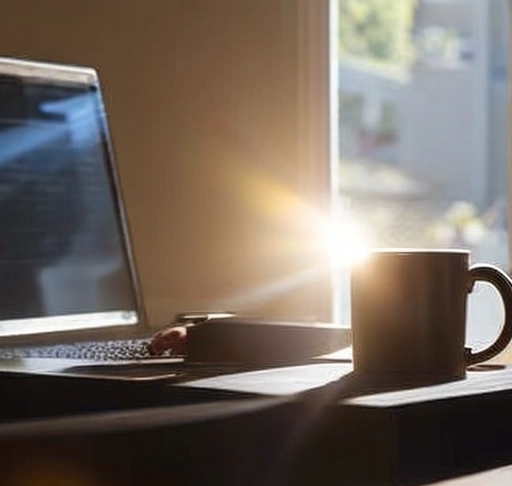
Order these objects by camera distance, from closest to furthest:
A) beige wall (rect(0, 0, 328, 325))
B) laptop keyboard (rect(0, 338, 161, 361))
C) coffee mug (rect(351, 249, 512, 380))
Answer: coffee mug (rect(351, 249, 512, 380)), laptop keyboard (rect(0, 338, 161, 361)), beige wall (rect(0, 0, 328, 325))

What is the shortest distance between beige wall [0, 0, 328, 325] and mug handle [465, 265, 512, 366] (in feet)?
3.03

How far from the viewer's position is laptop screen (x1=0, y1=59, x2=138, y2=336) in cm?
147

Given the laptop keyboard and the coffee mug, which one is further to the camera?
the laptop keyboard

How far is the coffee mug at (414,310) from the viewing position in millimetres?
924

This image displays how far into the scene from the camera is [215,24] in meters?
1.89

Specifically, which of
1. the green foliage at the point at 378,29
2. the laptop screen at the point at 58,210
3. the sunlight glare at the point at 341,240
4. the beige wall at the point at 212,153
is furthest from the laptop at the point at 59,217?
the green foliage at the point at 378,29

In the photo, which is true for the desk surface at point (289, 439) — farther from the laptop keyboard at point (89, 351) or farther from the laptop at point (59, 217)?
the laptop at point (59, 217)

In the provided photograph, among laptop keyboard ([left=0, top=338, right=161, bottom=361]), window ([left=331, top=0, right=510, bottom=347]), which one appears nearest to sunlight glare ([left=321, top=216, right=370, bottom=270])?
window ([left=331, top=0, right=510, bottom=347])

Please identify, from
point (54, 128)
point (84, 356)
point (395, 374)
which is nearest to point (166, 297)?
point (54, 128)

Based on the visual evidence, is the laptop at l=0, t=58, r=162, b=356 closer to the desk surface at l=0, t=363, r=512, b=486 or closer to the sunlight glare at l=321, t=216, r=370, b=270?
the sunlight glare at l=321, t=216, r=370, b=270

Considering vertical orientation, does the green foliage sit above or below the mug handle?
above

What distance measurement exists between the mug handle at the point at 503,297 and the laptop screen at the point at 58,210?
0.66 metres

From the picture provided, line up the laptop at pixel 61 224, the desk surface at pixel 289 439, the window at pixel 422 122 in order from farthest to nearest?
the window at pixel 422 122 < the laptop at pixel 61 224 < the desk surface at pixel 289 439

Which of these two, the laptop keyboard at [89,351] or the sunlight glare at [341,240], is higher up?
the sunlight glare at [341,240]
